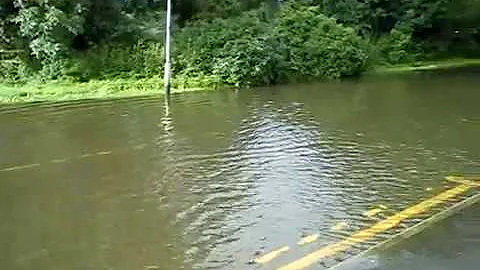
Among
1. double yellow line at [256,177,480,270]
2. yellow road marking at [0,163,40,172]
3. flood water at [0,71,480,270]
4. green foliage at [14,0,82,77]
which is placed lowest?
yellow road marking at [0,163,40,172]

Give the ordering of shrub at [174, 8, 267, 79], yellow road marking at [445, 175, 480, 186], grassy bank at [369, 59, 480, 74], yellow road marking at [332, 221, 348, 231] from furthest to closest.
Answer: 1. grassy bank at [369, 59, 480, 74]
2. shrub at [174, 8, 267, 79]
3. yellow road marking at [445, 175, 480, 186]
4. yellow road marking at [332, 221, 348, 231]

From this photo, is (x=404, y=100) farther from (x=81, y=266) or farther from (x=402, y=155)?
(x=81, y=266)

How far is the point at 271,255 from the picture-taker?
6.09 metres

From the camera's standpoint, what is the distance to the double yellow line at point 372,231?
19.4 feet

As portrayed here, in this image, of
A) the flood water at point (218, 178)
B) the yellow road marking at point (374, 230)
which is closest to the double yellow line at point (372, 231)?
the yellow road marking at point (374, 230)

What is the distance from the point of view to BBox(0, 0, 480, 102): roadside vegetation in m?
20.5

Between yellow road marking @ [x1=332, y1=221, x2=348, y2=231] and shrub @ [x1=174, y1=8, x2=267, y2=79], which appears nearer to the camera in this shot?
yellow road marking @ [x1=332, y1=221, x2=348, y2=231]

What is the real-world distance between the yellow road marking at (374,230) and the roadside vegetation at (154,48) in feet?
41.1

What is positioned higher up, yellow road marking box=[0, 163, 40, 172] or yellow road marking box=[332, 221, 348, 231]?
yellow road marking box=[332, 221, 348, 231]

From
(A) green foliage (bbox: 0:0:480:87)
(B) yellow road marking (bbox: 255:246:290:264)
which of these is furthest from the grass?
(B) yellow road marking (bbox: 255:246:290:264)

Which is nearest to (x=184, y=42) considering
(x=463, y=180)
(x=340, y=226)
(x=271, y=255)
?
(x=463, y=180)

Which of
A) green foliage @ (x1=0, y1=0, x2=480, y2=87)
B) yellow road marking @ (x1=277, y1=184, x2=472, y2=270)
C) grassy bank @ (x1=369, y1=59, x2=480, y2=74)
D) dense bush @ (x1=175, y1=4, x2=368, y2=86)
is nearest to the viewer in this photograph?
yellow road marking @ (x1=277, y1=184, x2=472, y2=270)

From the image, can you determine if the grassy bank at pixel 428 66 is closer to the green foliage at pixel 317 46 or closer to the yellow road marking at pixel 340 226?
the green foliage at pixel 317 46

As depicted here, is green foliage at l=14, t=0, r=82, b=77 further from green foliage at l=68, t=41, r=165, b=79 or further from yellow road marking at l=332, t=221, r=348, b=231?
yellow road marking at l=332, t=221, r=348, b=231
